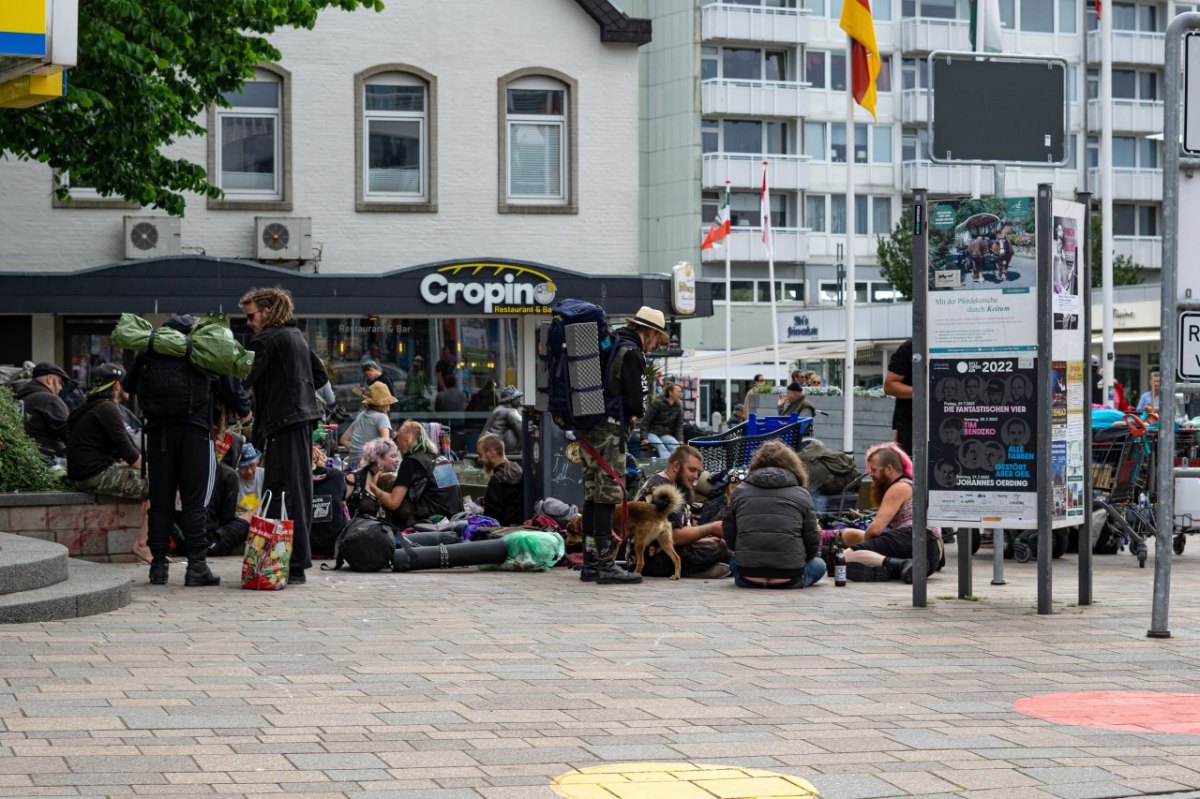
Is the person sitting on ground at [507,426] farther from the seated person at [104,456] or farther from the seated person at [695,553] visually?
the seated person at [695,553]

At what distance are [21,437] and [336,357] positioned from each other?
545 inches

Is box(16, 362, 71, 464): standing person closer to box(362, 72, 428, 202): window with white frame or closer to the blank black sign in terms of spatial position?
the blank black sign

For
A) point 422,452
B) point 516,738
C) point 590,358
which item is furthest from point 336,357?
point 516,738

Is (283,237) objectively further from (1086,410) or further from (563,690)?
(563,690)

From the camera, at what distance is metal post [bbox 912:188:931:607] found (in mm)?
10859

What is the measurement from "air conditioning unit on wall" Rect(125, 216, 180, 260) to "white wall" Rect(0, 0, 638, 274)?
0.24m

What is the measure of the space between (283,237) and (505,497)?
1291cm

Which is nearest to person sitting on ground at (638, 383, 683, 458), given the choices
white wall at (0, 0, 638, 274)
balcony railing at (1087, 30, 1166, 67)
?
white wall at (0, 0, 638, 274)

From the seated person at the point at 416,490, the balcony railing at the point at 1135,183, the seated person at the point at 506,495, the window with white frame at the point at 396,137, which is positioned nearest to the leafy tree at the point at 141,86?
the seated person at the point at 416,490

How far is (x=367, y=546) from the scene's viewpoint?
13.1 metres

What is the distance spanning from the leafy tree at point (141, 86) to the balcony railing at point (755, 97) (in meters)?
41.8

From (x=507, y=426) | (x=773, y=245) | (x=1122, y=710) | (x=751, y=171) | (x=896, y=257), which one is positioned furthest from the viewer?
(x=773, y=245)

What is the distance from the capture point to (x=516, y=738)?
6.71 meters

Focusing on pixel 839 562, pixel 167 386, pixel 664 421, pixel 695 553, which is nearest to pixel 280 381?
pixel 167 386
